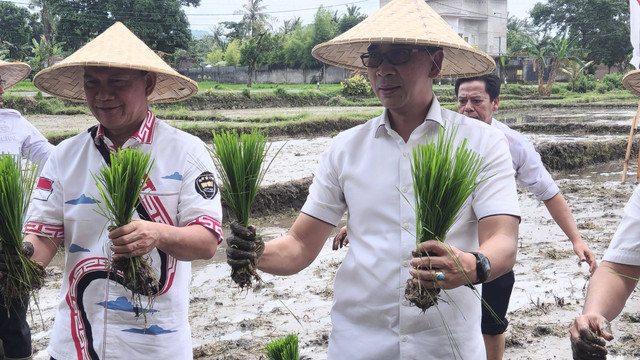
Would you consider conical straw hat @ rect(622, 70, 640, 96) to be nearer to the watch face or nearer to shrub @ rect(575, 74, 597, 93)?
the watch face

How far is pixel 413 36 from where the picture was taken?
6.25 feet

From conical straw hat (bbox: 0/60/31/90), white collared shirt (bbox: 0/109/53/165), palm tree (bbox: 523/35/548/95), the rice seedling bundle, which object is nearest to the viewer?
the rice seedling bundle

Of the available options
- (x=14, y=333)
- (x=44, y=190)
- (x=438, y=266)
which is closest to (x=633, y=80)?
(x=438, y=266)

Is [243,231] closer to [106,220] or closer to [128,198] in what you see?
[128,198]

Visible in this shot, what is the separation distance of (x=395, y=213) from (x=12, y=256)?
4.05 feet

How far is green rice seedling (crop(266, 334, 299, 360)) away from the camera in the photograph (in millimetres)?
2893

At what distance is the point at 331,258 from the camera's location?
20.2 ft

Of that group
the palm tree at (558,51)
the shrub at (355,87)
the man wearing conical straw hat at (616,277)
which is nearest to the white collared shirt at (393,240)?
the man wearing conical straw hat at (616,277)

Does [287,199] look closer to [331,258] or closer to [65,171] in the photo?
[331,258]

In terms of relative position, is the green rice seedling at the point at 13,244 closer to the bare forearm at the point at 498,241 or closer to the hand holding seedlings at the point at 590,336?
the bare forearm at the point at 498,241

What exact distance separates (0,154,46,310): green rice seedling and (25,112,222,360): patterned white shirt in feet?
0.32

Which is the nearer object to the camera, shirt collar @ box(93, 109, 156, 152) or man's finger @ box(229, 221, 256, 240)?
man's finger @ box(229, 221, 256, 240)

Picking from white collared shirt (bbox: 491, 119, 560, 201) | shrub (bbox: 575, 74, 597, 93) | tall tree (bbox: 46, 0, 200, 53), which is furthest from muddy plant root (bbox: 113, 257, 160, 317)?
shrub (bbox: 575, 74, 597, 93)

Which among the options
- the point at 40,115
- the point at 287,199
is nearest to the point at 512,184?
the point at 287,199
